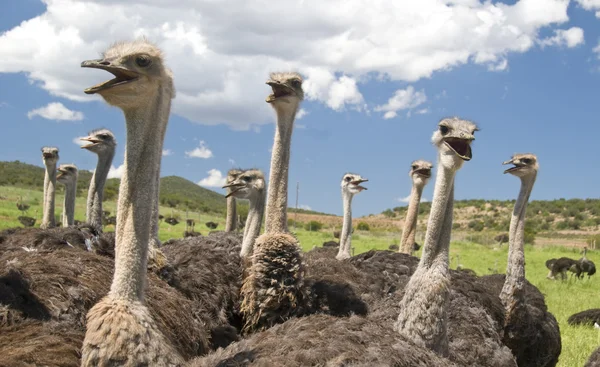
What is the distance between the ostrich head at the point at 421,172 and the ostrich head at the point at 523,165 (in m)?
3.37

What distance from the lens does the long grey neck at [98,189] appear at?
28.1ft

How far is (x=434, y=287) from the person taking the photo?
15.6 ft

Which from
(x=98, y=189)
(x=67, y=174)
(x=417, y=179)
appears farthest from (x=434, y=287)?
(x=67, y=174)

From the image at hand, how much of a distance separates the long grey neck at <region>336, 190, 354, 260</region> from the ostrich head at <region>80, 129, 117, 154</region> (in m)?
3.45

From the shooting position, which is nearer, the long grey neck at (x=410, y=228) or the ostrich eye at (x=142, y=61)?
the ostrich eye at (x=142, y=61)

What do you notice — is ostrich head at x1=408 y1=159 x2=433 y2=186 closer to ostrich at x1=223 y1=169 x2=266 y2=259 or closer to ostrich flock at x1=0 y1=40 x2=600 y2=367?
ostrich flock at x1=0 y1=40 x2=600 y2=367

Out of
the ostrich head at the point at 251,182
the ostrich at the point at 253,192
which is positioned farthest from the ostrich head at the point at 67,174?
the ostrich head at the point at 251,182

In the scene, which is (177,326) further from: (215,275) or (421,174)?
(421,174)

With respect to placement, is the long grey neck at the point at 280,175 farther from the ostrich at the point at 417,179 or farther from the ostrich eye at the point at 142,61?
the ostrich at the point at 417,179

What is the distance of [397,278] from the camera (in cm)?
631

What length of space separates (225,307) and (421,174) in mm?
6378

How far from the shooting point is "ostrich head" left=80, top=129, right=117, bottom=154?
9320mm

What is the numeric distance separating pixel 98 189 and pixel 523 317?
17.3 ft

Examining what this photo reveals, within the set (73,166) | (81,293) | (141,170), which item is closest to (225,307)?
(81,293)
